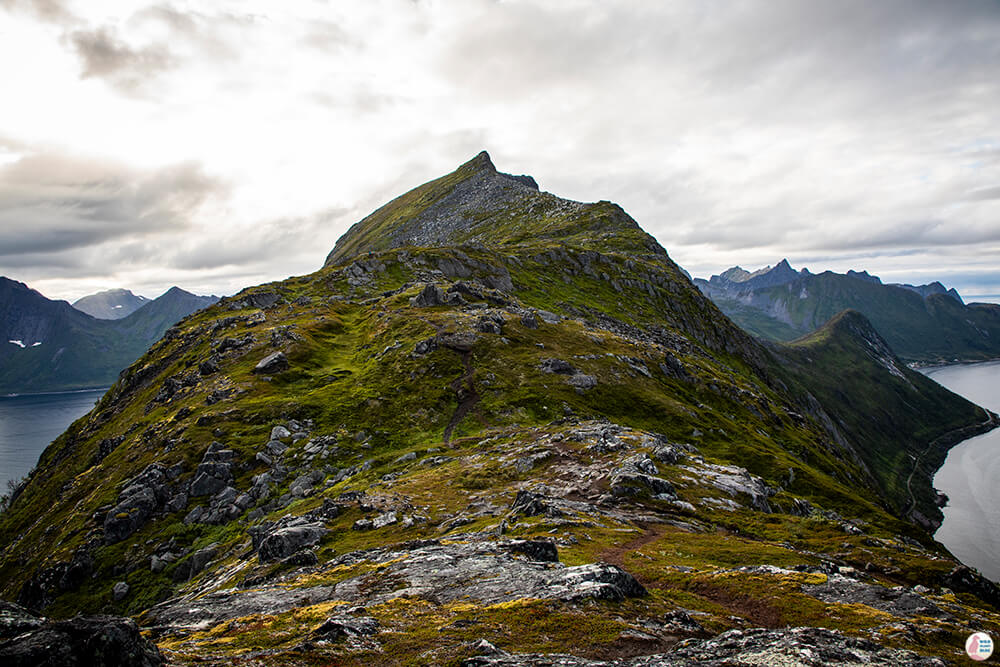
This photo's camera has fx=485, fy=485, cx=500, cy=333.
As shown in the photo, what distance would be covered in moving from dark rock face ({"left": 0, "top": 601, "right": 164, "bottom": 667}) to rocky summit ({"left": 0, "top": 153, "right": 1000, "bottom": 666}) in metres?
0.11

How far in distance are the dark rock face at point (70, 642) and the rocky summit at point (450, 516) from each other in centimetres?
11

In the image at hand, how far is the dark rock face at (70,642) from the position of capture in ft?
47.1

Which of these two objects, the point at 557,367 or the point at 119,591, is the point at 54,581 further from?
the point at 557,367

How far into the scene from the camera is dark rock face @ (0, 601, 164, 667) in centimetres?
1437

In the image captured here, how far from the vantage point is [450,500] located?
148 ft

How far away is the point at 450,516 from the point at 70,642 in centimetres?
2858

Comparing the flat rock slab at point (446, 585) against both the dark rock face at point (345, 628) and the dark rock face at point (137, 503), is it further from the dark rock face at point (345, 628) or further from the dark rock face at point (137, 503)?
the dark rock face at point (137, 503)

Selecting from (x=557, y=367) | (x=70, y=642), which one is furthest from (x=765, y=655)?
(x=557, y=367)

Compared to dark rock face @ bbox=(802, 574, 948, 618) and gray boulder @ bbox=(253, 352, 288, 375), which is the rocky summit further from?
gray boulder @ bbox=(253, 352, 288, 375)

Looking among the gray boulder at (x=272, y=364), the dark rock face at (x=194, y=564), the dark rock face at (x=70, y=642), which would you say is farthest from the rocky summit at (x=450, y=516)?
the gray boulder at (x=272, y=364)

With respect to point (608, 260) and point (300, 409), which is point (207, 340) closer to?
point (300, 409)

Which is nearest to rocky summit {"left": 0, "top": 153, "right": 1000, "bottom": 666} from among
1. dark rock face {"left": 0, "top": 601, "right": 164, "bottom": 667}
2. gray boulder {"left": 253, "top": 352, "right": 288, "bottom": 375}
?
dark rock face {"left": 0, "top": 601, "right": 164, "bottom": 667}

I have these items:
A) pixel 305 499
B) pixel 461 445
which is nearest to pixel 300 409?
pixel 305 499

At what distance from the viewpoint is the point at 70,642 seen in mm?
15062
